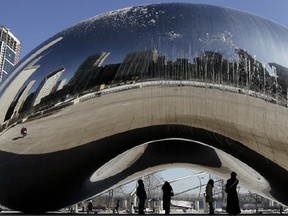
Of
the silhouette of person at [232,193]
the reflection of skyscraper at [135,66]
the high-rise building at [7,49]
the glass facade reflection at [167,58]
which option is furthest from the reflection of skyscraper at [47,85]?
the high-rise building at [7,49]

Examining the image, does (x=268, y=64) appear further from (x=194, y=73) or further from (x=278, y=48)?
(x=194, y=73)

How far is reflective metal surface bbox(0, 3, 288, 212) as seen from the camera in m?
7.29

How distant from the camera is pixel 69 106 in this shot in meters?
7.36

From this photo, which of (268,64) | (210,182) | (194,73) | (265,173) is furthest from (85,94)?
(210,182)

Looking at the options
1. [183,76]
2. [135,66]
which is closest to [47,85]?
[135,66]

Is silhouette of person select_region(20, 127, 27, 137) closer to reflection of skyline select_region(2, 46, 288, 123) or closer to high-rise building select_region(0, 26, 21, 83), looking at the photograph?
reflection of skyline select_region(2, 46, 288, 123)

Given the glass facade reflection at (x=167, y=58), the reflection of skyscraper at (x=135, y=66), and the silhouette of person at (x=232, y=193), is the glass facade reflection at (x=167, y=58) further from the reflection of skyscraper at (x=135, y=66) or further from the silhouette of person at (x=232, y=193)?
the silhouette of person at (x=232, y=193)

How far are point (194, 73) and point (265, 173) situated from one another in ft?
9.70

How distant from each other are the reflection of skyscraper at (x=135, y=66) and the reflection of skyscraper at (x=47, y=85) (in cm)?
104

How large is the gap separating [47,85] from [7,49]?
14267 cm

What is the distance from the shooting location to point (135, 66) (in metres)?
7.28

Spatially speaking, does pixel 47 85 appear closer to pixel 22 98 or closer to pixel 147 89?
pixel 22 98

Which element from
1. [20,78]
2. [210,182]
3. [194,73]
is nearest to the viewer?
[194,73]

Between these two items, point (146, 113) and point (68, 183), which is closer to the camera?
point (146, 113)
